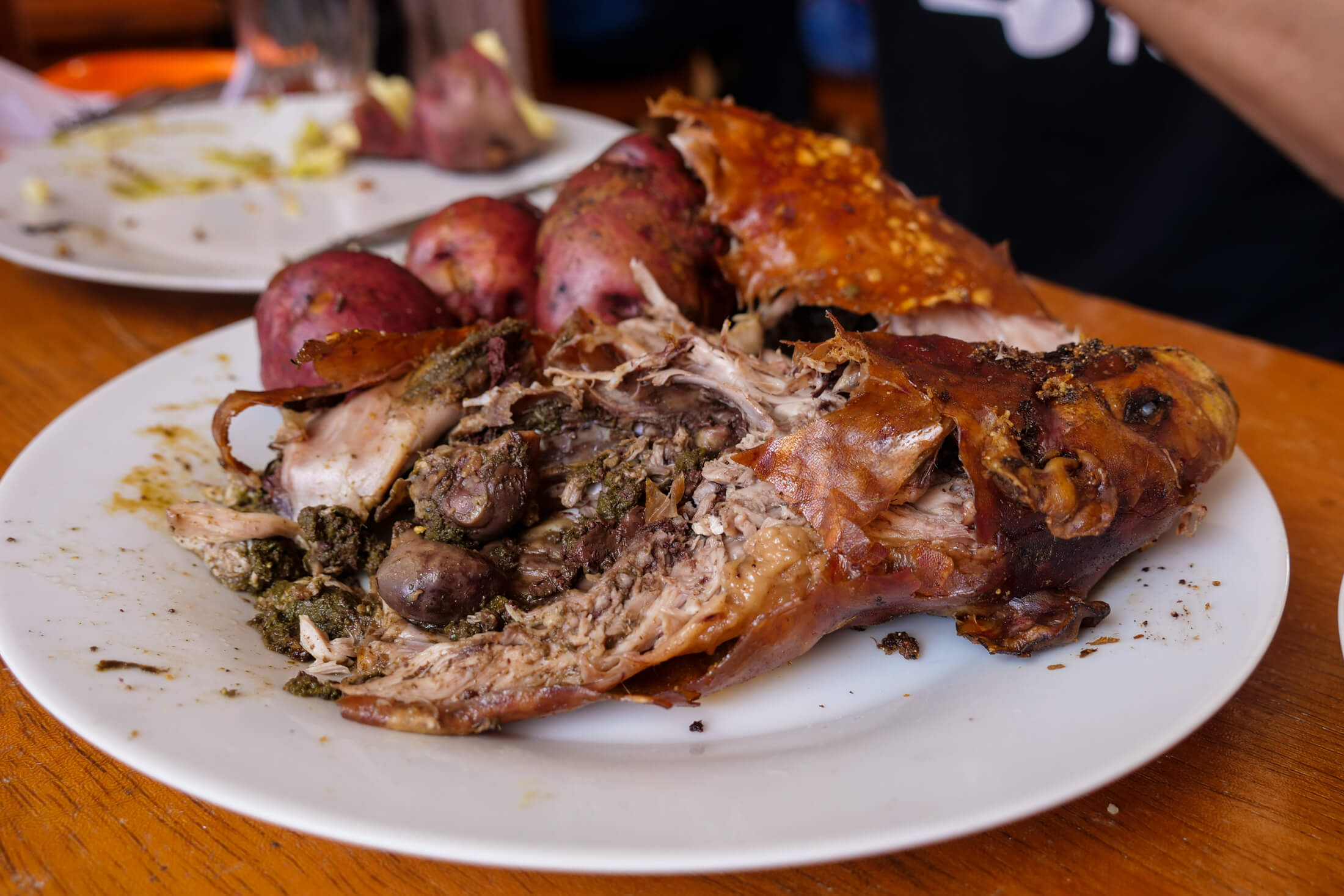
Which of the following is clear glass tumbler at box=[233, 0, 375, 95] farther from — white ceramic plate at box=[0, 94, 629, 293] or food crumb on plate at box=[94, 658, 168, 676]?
food crumb on plate at box=[94, 658, 168, 676]

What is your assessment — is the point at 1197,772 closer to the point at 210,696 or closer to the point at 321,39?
the point at 210,696

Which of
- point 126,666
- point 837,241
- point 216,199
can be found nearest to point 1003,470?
point 837,241

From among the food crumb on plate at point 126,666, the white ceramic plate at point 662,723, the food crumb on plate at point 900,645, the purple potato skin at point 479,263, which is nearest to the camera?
the white ceramic plate at point 662,723

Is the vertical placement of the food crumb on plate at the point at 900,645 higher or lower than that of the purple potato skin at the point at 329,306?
lower

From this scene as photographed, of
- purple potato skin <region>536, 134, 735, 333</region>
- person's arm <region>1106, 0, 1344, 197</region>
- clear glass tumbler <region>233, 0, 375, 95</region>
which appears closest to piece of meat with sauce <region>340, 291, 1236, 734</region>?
purple potato skin <region>536, 134, 735, 333</region>

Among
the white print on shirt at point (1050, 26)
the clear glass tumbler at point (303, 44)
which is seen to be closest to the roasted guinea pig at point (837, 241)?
the white print on shirt at point (1050, 26)

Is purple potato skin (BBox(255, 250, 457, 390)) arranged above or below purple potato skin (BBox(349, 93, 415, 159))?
above

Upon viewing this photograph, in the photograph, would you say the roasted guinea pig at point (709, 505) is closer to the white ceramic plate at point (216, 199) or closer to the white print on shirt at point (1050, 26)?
the white ceramic plate at point (216, 199)

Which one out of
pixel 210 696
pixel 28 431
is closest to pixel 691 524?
pixel 210 696
